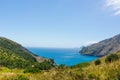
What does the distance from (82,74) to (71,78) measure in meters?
0.85

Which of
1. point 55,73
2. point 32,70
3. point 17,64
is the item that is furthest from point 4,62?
point 55,73

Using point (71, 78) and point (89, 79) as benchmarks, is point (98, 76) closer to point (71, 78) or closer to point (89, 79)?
point (89, 79)

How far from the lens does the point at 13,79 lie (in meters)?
13.0

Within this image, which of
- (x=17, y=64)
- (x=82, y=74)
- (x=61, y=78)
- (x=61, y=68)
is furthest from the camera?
(x=17, y=64)

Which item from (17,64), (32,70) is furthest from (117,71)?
(17,64)

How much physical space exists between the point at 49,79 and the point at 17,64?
479ft

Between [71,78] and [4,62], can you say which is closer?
[71,78]

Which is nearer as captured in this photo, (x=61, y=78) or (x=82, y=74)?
(x=61, y=78)

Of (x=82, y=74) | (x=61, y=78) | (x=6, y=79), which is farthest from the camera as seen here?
(x=6, y=79)

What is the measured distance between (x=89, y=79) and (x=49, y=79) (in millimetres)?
1880

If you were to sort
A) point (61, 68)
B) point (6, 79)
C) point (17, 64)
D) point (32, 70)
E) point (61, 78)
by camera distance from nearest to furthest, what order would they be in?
point (61, 78) < point (61, 68) < point (6, 79) < point (32, 70) < point (17, 64)

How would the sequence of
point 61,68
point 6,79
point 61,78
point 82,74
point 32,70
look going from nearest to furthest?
point 61,78 < point 82,74 < point 61,68 < point 6,79 < point 32,70

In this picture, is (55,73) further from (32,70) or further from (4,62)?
(4,62)

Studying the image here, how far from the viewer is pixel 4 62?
15450cm
